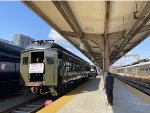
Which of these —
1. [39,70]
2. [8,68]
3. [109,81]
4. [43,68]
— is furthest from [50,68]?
[109,81]

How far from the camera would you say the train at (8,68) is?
17.1 meters

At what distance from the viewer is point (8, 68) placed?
1808 centimetres

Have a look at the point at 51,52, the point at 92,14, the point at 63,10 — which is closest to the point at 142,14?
the point at 92,14

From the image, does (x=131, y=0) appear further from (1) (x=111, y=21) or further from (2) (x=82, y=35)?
(2) (x=82, y=35)

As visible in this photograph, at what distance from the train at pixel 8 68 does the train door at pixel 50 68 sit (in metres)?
2.73

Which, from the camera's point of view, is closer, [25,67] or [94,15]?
[94,15]

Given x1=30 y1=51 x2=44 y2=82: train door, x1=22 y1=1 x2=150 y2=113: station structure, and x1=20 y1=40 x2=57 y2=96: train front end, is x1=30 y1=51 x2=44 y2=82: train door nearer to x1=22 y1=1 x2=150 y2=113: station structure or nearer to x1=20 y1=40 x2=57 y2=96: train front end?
x1=20 y1=40 x2=57 y2=96: train front end

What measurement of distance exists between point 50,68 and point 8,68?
3291mm

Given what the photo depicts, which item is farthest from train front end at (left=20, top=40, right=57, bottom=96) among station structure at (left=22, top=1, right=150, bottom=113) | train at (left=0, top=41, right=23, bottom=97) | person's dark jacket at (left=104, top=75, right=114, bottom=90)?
person's dark jacket at (left=104, top=75, right=114, bottom=90)

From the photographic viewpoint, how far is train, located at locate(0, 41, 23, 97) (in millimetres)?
17141

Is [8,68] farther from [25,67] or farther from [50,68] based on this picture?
[50,68]

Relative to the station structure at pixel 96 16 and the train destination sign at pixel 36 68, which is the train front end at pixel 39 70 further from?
the station structure at pixel 96 16

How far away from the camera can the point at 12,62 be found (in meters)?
19.0

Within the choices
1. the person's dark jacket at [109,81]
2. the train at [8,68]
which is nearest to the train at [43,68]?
the train at [8,68]
